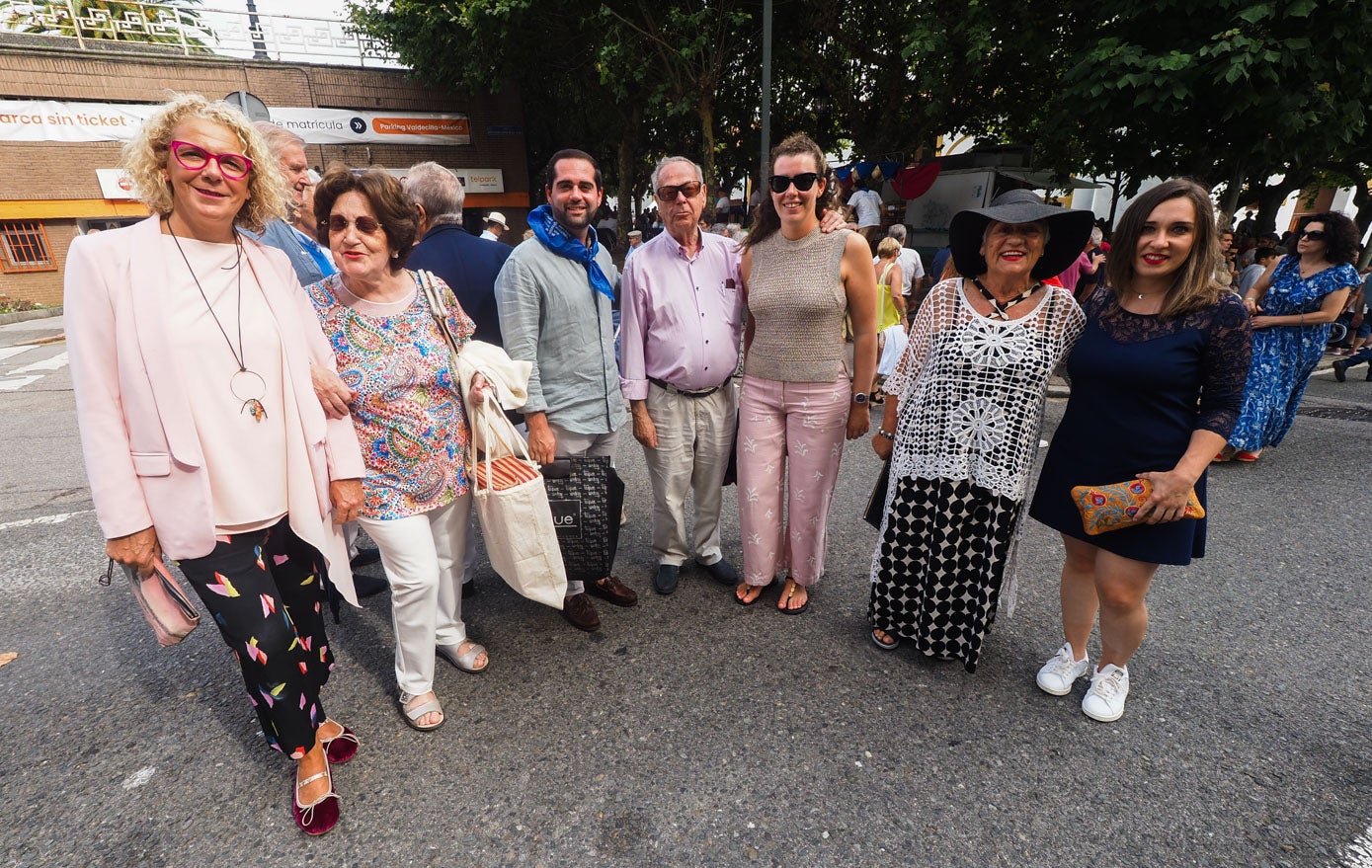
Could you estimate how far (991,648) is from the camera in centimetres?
279

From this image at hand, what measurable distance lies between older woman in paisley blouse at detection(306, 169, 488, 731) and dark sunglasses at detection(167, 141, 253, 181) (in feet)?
1.15

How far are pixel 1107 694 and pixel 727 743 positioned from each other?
1.45 metres

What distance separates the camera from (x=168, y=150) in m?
1.65

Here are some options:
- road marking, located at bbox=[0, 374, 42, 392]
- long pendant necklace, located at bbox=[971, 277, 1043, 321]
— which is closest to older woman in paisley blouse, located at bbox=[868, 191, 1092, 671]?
long pendant necklace, located at bbox=[971, 277, 1043, 321]

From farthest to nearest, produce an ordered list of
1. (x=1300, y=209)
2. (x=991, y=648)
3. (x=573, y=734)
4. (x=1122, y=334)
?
1. (x=1300, y=209)
2. (x=991, y=648)
3. (x=573, y=734)
4. (x=1122, y=334)

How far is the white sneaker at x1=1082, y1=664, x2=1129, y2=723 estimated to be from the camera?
2.35 metres

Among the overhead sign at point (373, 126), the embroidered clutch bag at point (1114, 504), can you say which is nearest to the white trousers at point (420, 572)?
the embroidered clutch bag at point (1114, 504)

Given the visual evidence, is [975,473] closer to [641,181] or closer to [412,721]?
[412,721]

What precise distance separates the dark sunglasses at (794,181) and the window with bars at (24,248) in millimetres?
22915

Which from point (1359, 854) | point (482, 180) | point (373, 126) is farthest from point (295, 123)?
point (1359, 854)

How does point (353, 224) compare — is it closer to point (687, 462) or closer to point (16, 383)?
point (687, 462)

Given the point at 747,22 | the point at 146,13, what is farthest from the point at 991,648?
the point at 146,13

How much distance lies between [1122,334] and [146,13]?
26.2 m

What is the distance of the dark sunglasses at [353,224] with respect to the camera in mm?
2035
